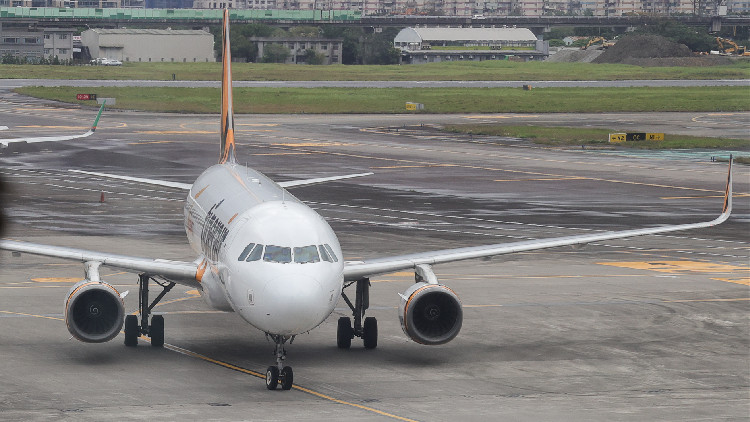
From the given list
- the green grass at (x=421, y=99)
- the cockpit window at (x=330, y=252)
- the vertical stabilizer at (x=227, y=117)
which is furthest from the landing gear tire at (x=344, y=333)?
the green grass at (x=421, y=99)

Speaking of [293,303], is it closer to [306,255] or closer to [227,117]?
[306,255]

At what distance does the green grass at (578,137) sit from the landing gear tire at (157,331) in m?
75.3

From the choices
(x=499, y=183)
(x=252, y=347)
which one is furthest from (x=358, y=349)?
(x=499, y=183)

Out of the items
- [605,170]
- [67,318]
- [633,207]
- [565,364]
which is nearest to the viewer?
[67,318]

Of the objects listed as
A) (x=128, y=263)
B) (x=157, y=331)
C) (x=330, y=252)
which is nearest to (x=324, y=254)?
(x=330, y=252)

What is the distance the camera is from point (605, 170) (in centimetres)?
8506

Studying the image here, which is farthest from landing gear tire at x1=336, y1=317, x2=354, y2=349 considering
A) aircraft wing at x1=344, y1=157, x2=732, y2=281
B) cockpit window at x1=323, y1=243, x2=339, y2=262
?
cockpit window at x1=323, y1=243, x2=339, y2=262

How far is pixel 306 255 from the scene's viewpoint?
2758 centimetres

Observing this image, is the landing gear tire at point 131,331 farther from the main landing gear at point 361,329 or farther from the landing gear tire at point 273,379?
the landing gear tire at point 273,379

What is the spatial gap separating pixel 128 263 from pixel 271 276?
19.1 ft

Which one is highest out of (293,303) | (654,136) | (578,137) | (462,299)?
(293,303)

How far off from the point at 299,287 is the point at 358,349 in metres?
6.25

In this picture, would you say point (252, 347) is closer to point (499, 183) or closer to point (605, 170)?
point (499, 183)

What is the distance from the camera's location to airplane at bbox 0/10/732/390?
26906 mm
